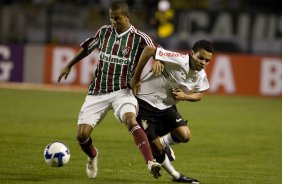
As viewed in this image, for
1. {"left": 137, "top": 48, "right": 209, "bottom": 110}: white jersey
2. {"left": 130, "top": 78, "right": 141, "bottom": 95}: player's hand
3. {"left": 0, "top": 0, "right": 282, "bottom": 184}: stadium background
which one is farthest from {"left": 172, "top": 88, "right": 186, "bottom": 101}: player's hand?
{"left": 0, "top": 0, "right": 282, "bottom": 184}: stadium background

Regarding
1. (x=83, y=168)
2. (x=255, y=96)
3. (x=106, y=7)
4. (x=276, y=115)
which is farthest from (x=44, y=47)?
(x=83, y=168)

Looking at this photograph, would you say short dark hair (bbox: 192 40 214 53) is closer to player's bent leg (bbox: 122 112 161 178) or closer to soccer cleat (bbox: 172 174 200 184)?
player's bent leg (bbox: 122 112 161 178)

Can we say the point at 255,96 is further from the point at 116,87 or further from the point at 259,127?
the point at 116,87

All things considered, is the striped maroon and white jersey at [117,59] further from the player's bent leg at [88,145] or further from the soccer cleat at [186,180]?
the soccer cleat at [186,180]

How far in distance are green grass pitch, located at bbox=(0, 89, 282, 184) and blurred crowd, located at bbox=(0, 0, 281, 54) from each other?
146 inches

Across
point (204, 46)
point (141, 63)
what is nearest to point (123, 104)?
point (141, 63)

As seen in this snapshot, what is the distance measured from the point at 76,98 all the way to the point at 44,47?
3803mm

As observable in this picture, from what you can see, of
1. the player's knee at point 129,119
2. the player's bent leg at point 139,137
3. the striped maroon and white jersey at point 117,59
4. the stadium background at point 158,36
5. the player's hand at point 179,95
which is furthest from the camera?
the stadium background at point 158,36

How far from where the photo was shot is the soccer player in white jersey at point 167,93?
347 inches

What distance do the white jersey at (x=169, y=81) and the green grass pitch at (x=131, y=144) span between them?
0.97 meters

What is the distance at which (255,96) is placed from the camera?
25.0 m

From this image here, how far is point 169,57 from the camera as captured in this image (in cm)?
887

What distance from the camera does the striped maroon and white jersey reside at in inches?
352

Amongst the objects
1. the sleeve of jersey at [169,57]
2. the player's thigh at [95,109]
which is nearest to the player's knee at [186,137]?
the sleeve of jersey at [169,57]
